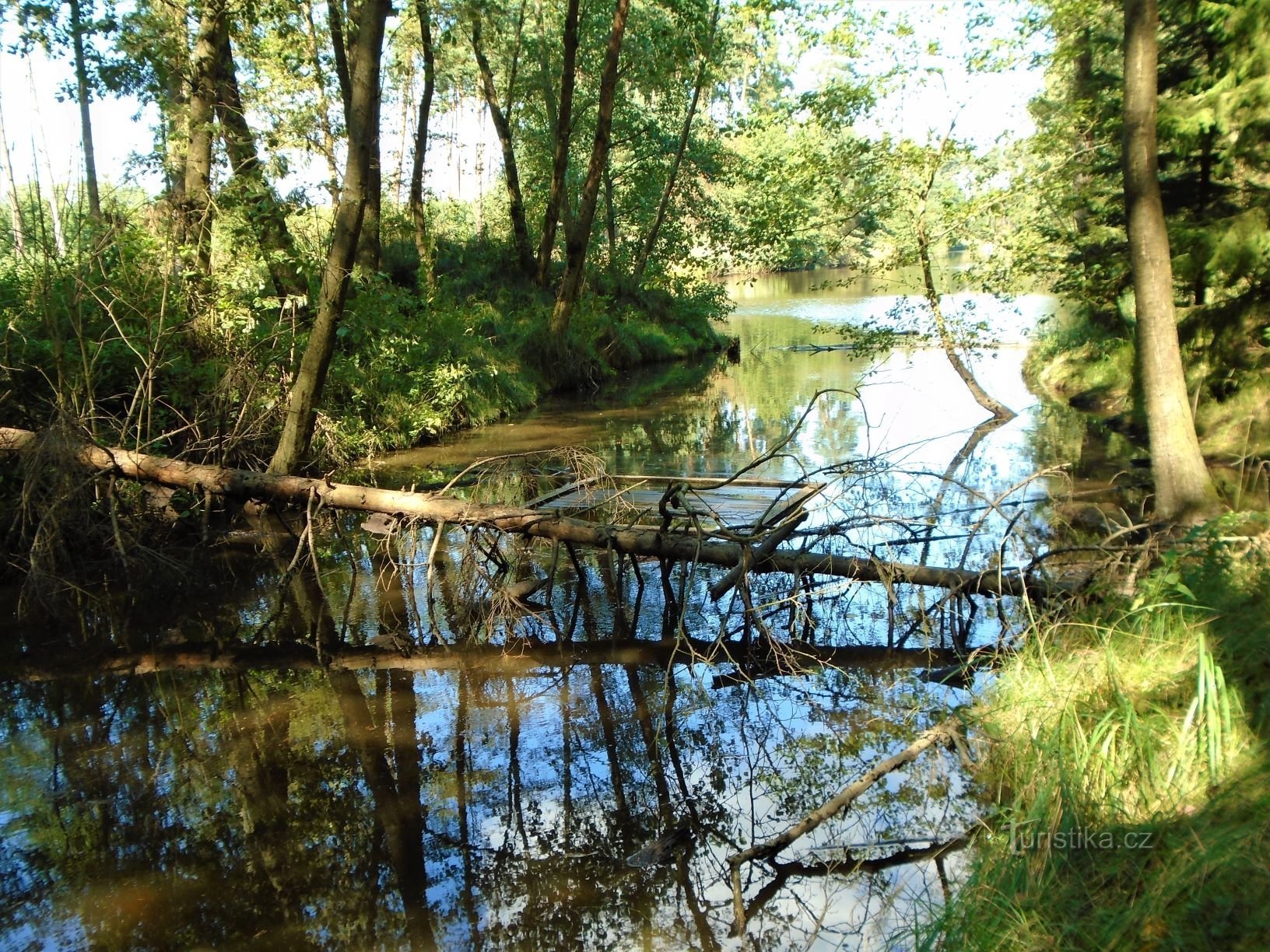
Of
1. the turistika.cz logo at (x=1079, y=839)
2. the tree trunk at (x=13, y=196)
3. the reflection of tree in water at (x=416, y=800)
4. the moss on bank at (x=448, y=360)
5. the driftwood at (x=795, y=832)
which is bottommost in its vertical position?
the reflection of tree in water at (x=416, y=800)

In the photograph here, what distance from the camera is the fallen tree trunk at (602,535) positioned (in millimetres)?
6559

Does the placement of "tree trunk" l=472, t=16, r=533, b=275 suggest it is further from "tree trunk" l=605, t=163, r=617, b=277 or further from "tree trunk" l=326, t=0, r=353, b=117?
"tree trunk" l=326, t=0, r=353, b=117

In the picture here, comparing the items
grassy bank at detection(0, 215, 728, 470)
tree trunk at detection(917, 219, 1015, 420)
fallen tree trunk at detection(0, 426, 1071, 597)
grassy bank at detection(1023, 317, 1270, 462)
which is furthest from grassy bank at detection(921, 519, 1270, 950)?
tree trunk at detection(917, 219, 1015, 420)

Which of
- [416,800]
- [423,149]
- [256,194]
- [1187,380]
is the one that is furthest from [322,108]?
[416,800]

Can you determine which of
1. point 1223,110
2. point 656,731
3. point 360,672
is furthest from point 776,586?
point 1223,110

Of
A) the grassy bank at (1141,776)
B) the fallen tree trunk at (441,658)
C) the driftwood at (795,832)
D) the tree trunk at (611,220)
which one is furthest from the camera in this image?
the tree trunk at (611,220)

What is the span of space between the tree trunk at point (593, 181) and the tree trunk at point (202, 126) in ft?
27.2

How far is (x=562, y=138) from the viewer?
20.7m

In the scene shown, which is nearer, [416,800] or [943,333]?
[416,800]

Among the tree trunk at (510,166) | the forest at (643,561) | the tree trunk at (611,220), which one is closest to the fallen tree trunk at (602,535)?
the forest at (643,561)

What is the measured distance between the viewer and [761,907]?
4.05 m

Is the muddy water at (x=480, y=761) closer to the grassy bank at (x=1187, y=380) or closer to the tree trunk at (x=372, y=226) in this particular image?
the grassy bank at (x=1187, y=380)

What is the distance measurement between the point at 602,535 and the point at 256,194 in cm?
708

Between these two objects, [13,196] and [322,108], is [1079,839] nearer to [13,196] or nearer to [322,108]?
[13,196]
